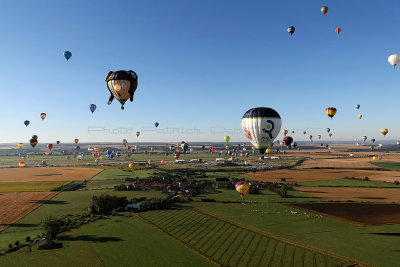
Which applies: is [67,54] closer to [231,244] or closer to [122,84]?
[122,84]

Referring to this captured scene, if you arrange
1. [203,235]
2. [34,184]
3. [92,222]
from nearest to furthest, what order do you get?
1. [203,235]
2. [92,222]
3. [34,184]

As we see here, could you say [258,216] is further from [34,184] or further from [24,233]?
[34,184]

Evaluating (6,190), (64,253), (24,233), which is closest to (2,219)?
(24,233)

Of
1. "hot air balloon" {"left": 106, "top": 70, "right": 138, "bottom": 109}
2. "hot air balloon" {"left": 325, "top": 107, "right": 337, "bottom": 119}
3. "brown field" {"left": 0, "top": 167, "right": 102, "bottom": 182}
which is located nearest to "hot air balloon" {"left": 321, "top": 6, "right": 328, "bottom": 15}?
"hot air balloon" {"left": 325, "top": 107, "right": 337, "bottom": 119}

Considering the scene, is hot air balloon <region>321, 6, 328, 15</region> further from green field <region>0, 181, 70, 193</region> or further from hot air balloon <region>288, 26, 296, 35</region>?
green field <region>0, 181, 70, 193</region>

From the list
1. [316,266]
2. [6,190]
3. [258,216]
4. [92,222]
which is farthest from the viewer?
[6,190]
